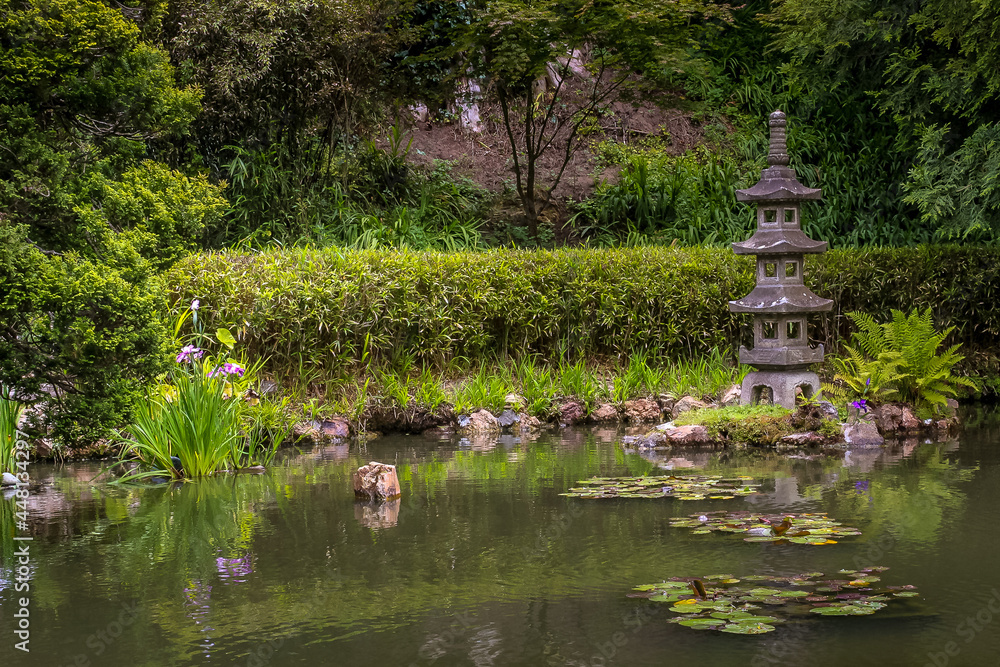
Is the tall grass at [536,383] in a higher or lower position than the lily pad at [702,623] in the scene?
higher

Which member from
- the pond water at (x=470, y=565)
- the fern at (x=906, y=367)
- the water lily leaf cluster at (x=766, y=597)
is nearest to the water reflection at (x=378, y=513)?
the pond water at (x=470, y=565)

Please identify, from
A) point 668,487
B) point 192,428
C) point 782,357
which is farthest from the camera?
point 782,357

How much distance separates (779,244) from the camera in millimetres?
7699

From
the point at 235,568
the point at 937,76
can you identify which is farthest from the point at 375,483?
the point at 937,76

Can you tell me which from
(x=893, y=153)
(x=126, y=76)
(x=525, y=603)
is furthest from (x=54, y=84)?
(x=893, y=153)

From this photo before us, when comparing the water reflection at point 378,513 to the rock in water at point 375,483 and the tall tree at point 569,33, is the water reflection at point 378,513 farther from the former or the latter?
the tall tree at point 569,33

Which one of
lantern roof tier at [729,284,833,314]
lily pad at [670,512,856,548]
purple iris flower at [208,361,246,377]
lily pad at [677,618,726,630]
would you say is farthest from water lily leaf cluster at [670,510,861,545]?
purple iris flower at [208,361,246,377]

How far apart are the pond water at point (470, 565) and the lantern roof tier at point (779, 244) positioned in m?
1.83

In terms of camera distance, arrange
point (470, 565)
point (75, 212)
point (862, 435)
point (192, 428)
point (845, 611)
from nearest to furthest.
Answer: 1. point (845, 611)
2. point (470, 565)
3. point (75, 212)
4. point (192, 428)
5. point (862, 435)

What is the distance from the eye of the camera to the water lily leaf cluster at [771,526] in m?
4.49

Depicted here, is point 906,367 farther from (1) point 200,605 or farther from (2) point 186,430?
(1) point 200,605

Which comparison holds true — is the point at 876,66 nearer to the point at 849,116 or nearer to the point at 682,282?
the point at 849,116

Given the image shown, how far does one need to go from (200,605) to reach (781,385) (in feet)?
18.0

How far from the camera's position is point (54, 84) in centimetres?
496
